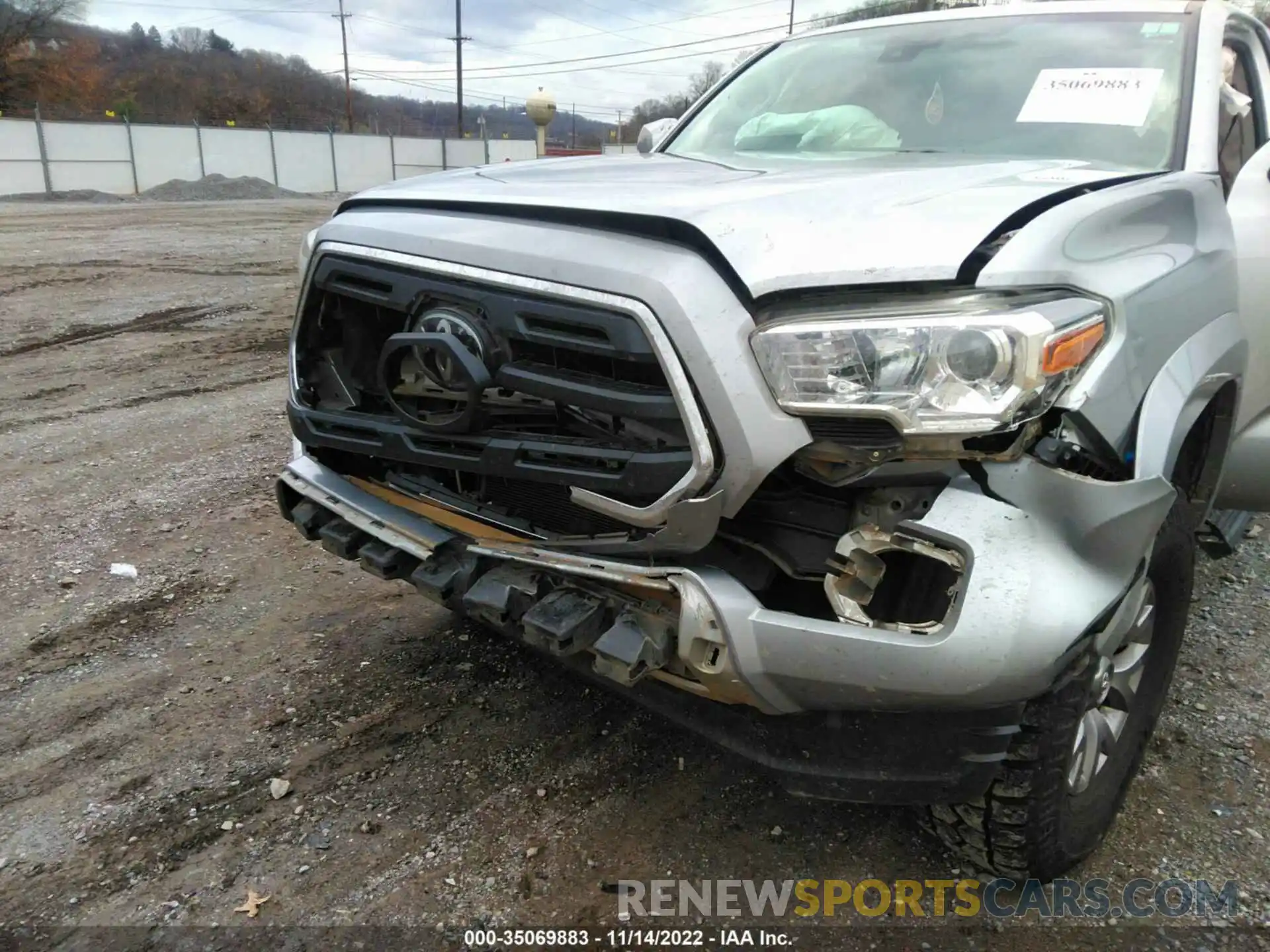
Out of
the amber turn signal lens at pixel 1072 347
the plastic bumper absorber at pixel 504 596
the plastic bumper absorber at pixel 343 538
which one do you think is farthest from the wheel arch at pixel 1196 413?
the plastic bumper absorber at pixel 343 538

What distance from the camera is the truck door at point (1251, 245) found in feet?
8.91

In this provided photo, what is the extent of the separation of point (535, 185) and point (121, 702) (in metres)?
2.11

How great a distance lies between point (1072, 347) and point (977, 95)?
1792 mm

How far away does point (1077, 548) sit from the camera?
1.78 m

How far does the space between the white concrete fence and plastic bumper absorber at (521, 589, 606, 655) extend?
1066 inches

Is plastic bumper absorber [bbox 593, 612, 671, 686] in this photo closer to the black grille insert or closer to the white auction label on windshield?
the black grille insert

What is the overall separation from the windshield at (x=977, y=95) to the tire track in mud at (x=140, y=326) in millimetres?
6525

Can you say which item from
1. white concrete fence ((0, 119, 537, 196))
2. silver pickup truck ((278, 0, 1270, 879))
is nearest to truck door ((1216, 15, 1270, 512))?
silver pickup truck ((278, 0, 1270, 879))

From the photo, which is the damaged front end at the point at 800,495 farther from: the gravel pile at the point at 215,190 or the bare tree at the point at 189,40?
the bare tree at the point at 189,40

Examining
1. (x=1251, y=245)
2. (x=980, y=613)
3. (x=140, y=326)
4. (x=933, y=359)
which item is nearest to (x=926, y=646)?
(x=980, y=613)

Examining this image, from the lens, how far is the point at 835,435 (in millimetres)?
1816

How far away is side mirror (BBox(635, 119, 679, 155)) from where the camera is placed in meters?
4.03

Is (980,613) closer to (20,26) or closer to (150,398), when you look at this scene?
(150,398)

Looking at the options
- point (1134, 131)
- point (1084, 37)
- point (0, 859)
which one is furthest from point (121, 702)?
point (1084, 37)
